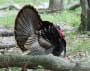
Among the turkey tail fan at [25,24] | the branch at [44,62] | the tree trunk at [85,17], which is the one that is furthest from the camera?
the tree trunk at [85,17]

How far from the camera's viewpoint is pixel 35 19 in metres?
5.85

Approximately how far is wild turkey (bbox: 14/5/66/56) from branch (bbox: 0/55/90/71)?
132 cm

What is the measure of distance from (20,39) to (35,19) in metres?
0.43

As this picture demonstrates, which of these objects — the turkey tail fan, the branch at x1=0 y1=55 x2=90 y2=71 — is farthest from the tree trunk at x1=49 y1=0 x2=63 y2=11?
the branch at x1=0 y1=55 x2=90 y2=71

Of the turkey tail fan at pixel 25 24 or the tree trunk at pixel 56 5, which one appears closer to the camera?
the turkey tail fan at pixel 25 24

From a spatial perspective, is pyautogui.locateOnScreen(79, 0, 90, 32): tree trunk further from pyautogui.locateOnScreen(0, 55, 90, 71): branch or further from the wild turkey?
pyautogui.locateOnScreen(0, 55, 90, 71): branch

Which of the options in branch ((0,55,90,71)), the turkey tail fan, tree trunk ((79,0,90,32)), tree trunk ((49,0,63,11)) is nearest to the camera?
branch ((0,55,90,71))

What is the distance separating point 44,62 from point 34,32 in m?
1.75

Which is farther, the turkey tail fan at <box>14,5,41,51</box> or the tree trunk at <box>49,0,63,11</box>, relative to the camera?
the tree trunk at <box>49,0,63,11</box>

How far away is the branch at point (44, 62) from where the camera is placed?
13.2ft

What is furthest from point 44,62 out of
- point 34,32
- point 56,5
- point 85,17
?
point 56,5

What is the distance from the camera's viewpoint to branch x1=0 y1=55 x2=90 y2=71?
158 inches

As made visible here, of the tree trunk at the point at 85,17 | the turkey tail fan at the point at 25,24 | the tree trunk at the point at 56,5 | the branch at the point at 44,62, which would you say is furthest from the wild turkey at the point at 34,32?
the tree trunk at the point at 56,5

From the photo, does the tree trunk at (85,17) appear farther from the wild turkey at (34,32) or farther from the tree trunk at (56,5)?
the tree trunk at (56,5)
